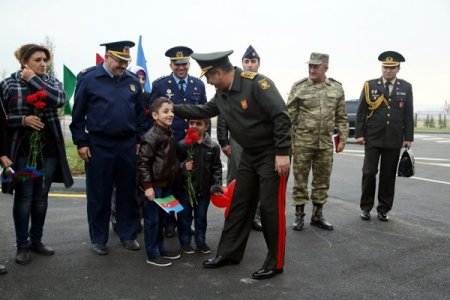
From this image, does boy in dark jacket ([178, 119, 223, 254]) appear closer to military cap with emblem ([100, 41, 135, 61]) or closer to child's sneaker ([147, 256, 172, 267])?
child's sneaker ([147, 256, 172, 267])

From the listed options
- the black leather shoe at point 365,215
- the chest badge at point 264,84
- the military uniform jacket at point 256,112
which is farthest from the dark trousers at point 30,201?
the black leather shoe at point 365,215

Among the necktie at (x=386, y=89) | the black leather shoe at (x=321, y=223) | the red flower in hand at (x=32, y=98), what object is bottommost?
the black leather shoe at (x=321, y=223)

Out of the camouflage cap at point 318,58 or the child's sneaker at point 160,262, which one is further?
the camouflage cap at point 318,58

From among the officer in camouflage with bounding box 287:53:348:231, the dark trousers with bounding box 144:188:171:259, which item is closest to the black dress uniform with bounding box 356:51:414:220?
the officer in camouflage with bounding box 287:53:348:231

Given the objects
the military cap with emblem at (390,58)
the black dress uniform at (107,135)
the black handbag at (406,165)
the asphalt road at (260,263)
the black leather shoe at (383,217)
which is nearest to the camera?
the asphalt road at (260,263)

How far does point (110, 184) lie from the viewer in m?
4.84

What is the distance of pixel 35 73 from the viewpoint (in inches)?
176

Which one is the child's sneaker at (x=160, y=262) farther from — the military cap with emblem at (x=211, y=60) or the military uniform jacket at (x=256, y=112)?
the military cap with emblem at (x=211, y=60)

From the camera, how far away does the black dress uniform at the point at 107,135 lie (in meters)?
4.62

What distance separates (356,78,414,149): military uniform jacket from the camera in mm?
6230

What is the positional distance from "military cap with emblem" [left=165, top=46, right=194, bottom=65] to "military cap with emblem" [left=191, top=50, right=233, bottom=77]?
4.39 feet

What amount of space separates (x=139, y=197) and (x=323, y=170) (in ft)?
7.51

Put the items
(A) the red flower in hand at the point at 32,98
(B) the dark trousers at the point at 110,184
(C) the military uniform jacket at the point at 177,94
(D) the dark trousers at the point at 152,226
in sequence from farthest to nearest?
(C) the military uniform jacket at the point at 177,94
(B) the dark trousers at the point at 110,184
(D) the dark trousers at the point at 152,226
(A) the red flower in hand at the point at 32,98

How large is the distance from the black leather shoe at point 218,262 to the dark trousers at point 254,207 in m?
0.04
